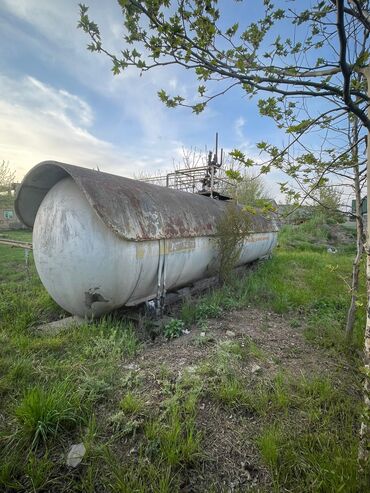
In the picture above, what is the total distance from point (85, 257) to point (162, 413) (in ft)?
5.83

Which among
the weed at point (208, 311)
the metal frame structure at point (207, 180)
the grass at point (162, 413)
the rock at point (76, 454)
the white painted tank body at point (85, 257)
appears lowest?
the rock at point (76, 454)

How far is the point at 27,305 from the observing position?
3.84 m

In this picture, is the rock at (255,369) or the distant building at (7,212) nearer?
the rock at (255,369)

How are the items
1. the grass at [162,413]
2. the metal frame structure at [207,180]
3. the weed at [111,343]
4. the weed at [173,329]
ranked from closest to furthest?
the grass at [162,413] → the weed at [111,343] → the weed at [173,329] → the metal frame structure at [207,180]

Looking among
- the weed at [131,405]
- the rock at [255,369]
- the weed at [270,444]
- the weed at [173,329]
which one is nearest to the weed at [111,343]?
the weed at [173,329]

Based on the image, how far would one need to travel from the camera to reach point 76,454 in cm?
166

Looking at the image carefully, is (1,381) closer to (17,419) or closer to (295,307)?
(17,419)

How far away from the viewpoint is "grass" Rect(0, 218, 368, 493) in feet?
5.07

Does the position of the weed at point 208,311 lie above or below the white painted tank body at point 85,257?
below

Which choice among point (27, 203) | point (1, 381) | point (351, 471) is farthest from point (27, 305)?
point (351, 471)

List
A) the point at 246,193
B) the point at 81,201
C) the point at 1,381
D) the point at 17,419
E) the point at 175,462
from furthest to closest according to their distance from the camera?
the point at 246,193, the point at 81,201, the point at 1,381, the point at 17,419, the point at 175,462

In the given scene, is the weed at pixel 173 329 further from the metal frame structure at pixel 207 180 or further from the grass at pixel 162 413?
the metal frame structure at pixel 207 180

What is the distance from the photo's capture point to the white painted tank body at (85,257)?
2.96m

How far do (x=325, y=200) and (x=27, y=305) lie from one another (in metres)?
4.37
